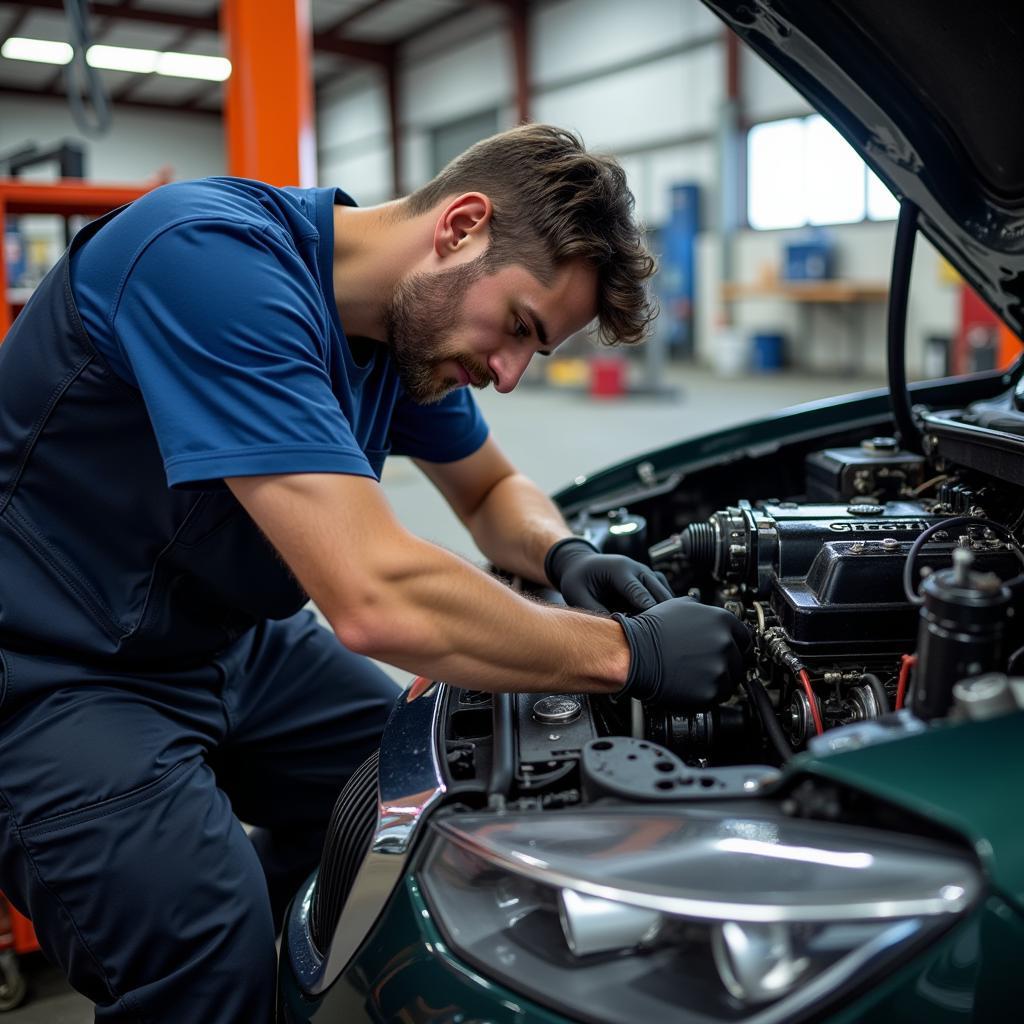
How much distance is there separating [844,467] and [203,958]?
3.94 feet

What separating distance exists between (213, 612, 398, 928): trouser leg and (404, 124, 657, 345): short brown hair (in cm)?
76

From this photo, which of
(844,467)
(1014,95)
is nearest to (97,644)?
(844,467)

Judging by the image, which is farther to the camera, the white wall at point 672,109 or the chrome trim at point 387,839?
the white wall at point 672,109

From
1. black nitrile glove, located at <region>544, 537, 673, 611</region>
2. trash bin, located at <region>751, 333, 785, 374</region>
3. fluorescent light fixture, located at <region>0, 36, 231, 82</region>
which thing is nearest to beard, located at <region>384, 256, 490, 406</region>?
black nitrile glove, located at <region>544, 537, 673, 611</region>

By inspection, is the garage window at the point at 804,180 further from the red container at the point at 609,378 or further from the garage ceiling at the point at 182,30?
the garage ceiling at the point at 182,30

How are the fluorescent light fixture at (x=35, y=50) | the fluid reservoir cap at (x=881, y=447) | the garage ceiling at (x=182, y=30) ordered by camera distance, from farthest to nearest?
the fluorescent light fixture at (x=35, y=50) → the garage ceiling at (x=182, y=30) → the fluid reservoir cap at (x=881, y=447)

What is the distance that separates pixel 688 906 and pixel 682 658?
1.47 ft

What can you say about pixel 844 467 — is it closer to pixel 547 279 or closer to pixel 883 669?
pixel 883 669

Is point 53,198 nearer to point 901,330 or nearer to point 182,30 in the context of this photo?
point 901,330

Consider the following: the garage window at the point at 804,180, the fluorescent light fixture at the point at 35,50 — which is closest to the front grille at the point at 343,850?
the garage window at the point at 804,180

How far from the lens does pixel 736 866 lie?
0.73 m

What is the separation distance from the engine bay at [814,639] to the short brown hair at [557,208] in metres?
0.36

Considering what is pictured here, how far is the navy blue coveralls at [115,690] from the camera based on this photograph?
1.18 meters

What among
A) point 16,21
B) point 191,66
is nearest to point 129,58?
point 191,66
